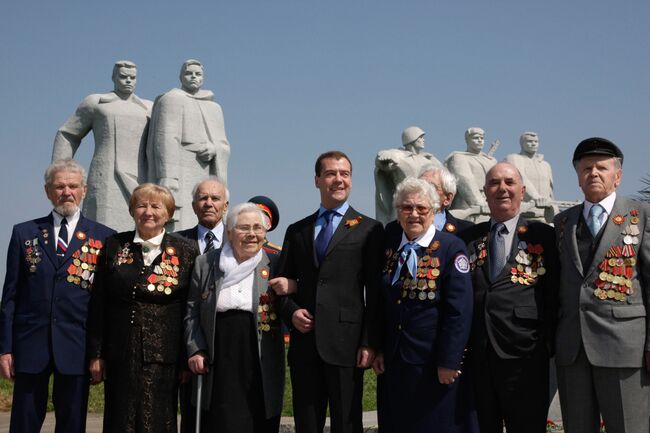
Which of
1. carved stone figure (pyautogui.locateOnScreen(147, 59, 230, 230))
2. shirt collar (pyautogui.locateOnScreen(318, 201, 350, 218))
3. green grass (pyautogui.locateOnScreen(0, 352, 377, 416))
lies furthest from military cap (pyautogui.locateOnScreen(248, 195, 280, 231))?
carved stone figure (pyautogui.locateOnScreen(147, 59, 230, 230))

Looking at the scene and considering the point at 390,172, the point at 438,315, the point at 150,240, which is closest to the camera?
the point at 438,315

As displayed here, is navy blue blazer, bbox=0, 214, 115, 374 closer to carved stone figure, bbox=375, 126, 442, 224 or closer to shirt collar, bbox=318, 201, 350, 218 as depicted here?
shirt collar, bbox=318, 201, 350, 218

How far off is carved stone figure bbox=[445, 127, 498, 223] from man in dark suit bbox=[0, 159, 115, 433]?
1312 centimetres

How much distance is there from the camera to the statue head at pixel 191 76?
11320 millimetres

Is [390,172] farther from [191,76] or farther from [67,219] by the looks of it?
[67,219]

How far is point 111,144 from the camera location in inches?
423

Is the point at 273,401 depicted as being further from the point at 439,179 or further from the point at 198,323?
the point at 439,179

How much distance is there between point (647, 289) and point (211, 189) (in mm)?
2668

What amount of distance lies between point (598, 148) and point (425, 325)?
4.39 ft

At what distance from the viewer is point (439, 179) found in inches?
194

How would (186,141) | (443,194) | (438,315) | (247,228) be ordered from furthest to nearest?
1. (186,141)
2. (443,194)
3. (247,228)
4. (438,315)

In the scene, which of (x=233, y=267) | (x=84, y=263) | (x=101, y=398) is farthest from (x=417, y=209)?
Result: (x=101, y=398)

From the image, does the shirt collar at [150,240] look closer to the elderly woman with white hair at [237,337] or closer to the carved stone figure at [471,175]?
the elderly woman with white hair at [237,337]

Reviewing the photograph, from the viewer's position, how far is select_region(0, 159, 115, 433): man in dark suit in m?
4.51
